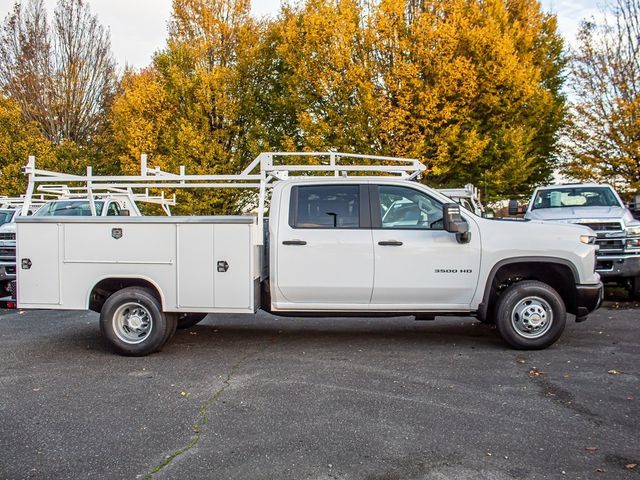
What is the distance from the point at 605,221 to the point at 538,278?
4.04 metres

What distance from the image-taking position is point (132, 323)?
7086 mm

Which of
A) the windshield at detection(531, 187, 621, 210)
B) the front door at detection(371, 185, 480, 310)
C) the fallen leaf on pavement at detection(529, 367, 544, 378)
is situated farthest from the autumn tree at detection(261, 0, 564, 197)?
the fallen leaf on pavement at detection(529, 367, 544, 378)

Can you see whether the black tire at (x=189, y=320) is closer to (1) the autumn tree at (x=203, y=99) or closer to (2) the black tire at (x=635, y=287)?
(2) the black tire at (x=635, y=287)

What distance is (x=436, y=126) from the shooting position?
18234 millimetres

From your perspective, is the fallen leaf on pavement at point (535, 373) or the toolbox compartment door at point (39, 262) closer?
the fallen leaf on pavement at point (535, 373)

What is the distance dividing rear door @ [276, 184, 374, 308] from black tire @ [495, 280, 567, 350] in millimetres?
1587

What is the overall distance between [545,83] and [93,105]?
20.2 meters

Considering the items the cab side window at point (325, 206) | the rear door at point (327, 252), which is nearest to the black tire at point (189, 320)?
the rear door at point (327, 252)

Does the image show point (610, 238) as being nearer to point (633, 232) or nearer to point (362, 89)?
point (633, 232)

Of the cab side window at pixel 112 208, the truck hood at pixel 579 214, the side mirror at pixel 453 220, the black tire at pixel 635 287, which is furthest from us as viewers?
the cab side window at pixel 112 208

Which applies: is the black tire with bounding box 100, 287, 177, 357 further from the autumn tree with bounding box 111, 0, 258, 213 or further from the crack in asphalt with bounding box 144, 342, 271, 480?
the autumn tree with bounding box 111, 0, 258, 213

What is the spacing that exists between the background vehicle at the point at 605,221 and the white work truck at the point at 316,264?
378 cm

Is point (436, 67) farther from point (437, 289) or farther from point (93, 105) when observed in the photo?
point (93, 105)

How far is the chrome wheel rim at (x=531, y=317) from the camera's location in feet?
23.2
